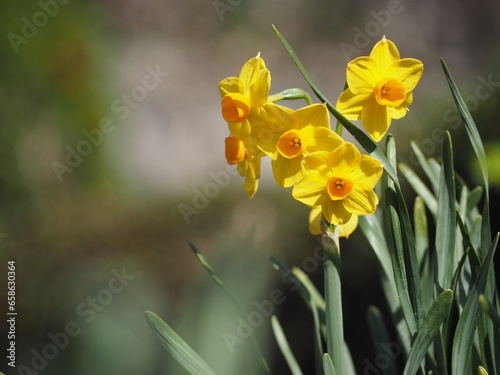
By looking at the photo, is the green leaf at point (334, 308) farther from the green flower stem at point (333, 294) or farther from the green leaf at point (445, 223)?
the green leaf at point (445, 223)

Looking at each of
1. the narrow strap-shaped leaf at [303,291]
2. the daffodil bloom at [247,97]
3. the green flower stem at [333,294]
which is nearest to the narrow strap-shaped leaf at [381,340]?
the narrow strap-shaped leaf at [303,291]

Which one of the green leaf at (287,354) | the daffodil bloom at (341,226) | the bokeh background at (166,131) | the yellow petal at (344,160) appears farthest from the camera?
the bokeh background at (166,131)

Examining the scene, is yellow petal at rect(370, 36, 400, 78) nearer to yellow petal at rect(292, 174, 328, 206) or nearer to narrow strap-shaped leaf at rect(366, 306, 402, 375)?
yellow petal at rect(292, 174, 328, 206)

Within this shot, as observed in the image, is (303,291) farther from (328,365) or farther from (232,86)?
(232,86)

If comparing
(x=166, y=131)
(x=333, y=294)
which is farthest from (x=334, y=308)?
(x=166, y=131)

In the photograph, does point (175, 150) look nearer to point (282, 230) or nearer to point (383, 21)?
point (282, 230)

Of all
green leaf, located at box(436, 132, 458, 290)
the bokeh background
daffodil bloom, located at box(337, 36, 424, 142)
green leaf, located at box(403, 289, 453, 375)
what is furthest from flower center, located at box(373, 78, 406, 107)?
the bokeh background

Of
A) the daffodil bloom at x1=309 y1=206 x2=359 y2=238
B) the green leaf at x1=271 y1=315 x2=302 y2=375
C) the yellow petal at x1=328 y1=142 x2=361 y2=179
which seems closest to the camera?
the yellow petal at x1=328 y1=142 x2=361 y2=179
